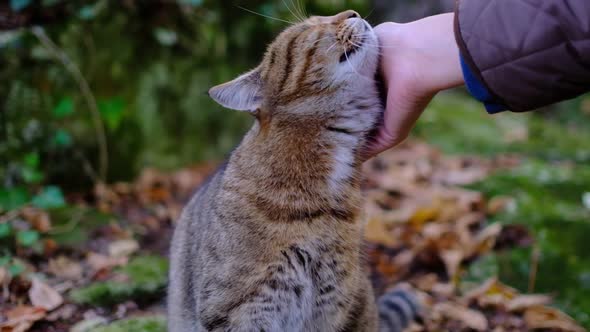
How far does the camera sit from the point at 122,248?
364 centimetres

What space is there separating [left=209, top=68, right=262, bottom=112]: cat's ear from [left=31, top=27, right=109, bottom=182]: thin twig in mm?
2157

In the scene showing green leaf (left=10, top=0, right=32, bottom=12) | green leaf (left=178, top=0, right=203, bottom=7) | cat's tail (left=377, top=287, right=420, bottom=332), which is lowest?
cat's tail (left=377, top=287, right=420, bottom=332)

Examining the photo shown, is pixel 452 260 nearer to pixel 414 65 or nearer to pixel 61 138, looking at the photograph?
pixel 414 65

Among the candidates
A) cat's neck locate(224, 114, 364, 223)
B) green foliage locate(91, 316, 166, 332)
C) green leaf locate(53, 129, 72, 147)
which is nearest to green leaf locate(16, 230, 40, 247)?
green foliage locate(91, 316, 166, 332)

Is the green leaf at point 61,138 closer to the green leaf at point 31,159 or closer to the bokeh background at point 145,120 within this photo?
the bokeh background at point 145,120

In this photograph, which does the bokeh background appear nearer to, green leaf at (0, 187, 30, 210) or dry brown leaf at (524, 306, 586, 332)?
green leaf at (0, 187, 30, 210)

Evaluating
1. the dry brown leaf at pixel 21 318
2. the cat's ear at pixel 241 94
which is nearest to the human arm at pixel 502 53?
the cat's ear at pixel 241 94

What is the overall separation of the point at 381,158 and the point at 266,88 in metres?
3.40

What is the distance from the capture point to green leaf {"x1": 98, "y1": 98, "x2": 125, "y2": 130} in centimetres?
437

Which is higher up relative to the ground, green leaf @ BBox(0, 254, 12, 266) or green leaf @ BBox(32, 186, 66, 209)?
green leaf @ BBox(32, 186, 66, 209)

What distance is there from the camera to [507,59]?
1937 mm

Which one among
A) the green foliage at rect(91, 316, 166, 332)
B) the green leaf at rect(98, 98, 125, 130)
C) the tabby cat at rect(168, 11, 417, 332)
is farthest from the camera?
the green leaf at rect(98, 98, 125, 130)

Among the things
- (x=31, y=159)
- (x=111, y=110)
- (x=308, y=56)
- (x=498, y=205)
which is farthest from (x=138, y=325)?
(x=498, y=205)

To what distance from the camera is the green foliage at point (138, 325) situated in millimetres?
2770
